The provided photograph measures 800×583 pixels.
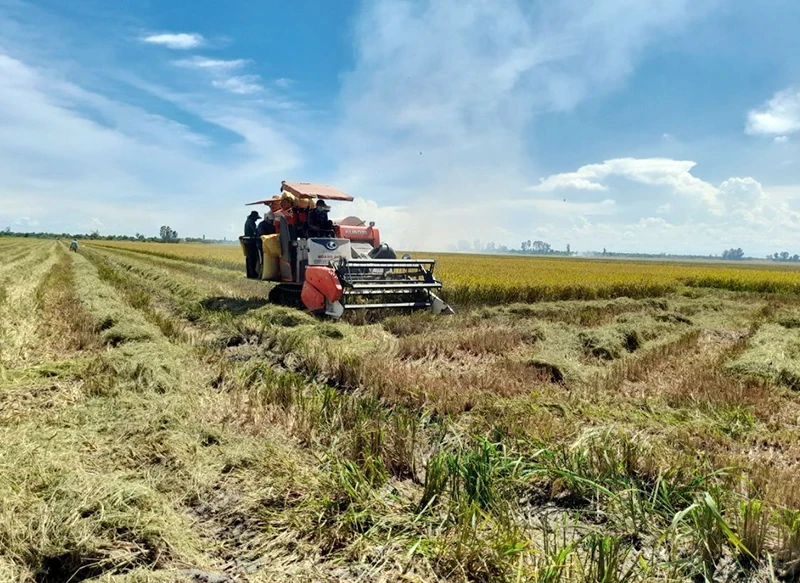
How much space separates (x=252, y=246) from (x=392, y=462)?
8.80 metres

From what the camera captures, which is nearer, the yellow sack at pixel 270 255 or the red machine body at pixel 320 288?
the red machine body at pixel 320 288

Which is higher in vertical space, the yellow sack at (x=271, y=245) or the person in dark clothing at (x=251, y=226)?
the person in dark clothing at (x=251, y=226)

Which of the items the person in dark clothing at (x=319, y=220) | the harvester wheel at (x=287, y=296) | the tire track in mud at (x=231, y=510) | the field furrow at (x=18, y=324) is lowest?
the tire track in mud at (x=231, y=510)

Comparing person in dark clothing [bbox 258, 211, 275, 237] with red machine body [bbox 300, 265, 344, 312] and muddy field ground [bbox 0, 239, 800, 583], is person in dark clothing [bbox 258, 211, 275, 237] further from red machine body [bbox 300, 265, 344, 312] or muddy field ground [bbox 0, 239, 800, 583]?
muddy field ground [bbox 0, 239, 800, 583]

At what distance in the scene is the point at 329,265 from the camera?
32.5ft

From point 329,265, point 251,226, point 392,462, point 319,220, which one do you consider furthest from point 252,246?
point 392,462

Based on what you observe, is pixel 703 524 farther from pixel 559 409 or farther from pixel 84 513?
pixel 84 513

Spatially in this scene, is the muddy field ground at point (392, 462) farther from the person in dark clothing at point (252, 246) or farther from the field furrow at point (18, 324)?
the person in dark clothing at point (252, 246)

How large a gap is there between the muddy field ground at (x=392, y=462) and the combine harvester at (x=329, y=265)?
2.14 meters

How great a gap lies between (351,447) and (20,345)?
594 cm

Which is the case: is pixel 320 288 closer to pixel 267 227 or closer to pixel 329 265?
pixel 329 265

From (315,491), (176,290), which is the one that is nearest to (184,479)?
(315,491)

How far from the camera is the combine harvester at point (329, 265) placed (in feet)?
30.2

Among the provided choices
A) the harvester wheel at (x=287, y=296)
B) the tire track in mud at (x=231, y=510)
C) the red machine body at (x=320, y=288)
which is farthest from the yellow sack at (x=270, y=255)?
the tire track in mud at (x=231, y=510)
